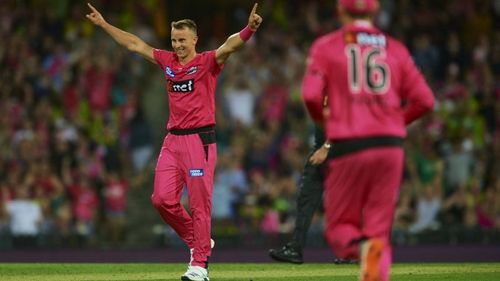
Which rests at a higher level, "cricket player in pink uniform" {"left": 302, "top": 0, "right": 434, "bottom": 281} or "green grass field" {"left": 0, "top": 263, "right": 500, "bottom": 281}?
"cricket player in pink uniform" {"left": 302, "top": 0, "right": 434, "bottom": 281}

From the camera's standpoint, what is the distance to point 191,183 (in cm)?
1191

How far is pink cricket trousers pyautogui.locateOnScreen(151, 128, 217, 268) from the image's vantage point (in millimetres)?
11852

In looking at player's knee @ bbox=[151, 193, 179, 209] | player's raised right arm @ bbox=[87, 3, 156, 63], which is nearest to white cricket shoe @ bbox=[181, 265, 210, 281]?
player's knee @ bbox=[151, 193, 179, 209]

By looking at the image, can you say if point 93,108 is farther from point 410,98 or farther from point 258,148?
point 410,98

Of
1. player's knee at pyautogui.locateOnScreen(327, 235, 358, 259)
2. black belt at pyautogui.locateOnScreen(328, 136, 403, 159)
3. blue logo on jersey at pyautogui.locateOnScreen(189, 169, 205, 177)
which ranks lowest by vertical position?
player's knee at pyautogui.locateOnScreen(327, 235, 358, 259)

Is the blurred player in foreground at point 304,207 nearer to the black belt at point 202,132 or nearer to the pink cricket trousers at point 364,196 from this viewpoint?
the black belt at point 202,132

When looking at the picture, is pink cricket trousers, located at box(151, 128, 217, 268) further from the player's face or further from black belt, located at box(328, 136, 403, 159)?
black belt, located at box(328, 136, 403, 159)

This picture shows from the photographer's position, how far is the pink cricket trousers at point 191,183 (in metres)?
11.9

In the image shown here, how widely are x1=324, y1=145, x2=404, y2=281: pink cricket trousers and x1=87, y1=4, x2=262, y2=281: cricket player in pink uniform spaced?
12.0ft

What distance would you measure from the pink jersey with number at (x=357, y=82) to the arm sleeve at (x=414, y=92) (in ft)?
0.37

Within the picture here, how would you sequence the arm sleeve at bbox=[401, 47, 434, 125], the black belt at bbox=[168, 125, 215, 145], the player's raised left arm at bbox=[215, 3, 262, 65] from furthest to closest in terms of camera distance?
the black belt at bbox=[168, 125, 215, 145]
the player's raised left arm at bbox=[215, 3, 262, 65]
the arm sleeve at bbox=[401, 47, 434, 125]

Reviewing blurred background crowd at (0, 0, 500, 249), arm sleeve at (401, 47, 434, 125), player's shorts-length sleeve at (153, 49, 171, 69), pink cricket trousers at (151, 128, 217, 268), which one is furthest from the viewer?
blurred background crowd at (0, 0, 500, 249)

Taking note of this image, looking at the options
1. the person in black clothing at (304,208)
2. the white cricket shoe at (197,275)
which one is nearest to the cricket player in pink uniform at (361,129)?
the white cricket shoe at (197,275)

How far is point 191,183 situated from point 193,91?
0.87 m
